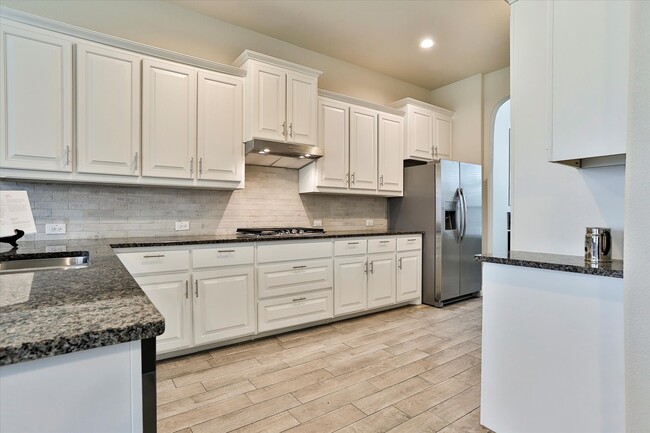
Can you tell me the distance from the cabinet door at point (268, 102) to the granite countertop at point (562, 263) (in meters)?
2.19

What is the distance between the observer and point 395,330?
11.1 ft

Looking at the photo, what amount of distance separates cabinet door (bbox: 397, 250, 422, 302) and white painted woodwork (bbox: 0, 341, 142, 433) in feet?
11.9

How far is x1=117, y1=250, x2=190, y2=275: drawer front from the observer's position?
249 centimetres

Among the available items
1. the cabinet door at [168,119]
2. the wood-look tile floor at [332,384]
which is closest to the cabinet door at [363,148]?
the wood-look tile floor at [332,384]

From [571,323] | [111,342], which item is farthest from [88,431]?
[571,323]

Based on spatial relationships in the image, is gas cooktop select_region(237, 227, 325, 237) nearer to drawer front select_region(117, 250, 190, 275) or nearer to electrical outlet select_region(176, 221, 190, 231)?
electrical outlet select_region(176, 221, 190, 231)

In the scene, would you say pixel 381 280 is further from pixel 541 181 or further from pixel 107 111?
pixel 107 111

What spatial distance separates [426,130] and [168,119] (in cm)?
321

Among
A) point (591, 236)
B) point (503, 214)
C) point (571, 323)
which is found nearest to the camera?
point (571, 323)

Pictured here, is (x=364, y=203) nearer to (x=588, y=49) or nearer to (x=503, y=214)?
(x=503, y=214)

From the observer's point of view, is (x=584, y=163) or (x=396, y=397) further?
(x=396, y=397)

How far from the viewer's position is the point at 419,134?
180 inches

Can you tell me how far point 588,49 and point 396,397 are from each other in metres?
2.10

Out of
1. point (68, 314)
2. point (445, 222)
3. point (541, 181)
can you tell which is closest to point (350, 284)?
point (445, 222)
